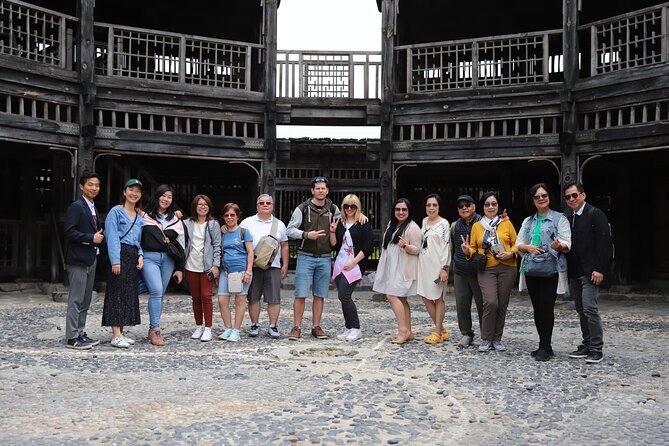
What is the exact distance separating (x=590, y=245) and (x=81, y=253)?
17.5 feet

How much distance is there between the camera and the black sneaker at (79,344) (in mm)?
7242

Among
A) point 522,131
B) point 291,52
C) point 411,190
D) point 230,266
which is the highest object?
point 291,52

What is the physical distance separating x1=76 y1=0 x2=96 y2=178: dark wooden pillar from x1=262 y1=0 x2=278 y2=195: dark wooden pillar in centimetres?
351

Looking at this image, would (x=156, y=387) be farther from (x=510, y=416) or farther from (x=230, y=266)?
(x=510, y=416)

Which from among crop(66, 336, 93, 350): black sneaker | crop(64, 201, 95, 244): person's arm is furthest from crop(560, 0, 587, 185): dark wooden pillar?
crop(66, 336, 93, 350): black sneaker

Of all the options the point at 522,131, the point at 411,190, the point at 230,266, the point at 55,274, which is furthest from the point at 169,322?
the point at 411,190

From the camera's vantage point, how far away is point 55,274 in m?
14.2

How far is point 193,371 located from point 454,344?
3.17m

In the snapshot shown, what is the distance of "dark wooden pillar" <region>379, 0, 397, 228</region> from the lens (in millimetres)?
14156

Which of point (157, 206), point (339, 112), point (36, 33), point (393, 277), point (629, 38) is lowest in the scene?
point (393, 277)

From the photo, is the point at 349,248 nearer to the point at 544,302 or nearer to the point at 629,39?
the point at 544,302

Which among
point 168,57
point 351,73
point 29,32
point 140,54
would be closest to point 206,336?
point 29,32

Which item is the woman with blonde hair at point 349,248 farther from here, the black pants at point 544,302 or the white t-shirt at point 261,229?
the black pants at point 544,302

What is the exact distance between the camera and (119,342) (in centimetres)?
736
